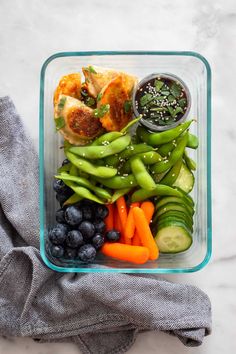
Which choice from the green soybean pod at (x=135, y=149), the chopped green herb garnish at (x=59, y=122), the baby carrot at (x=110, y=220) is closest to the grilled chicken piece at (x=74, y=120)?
the chopped green herb garnish at (x=59, y=122)

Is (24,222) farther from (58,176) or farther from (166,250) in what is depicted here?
(166,250)

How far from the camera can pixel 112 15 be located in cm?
197

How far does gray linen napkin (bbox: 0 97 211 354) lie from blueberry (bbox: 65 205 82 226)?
5.2 inches

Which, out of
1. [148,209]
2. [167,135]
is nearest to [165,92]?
[167,135]

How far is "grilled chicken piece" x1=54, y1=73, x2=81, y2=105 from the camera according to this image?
181cm

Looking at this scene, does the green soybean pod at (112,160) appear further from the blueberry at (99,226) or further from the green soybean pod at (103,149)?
the blueberry at (99,226)

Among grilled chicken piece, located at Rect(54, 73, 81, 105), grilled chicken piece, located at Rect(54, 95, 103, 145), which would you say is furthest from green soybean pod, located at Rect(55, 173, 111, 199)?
grilled chicken piece, located at Rect(54, 73, 81, 105)

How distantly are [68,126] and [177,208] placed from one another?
1.27ft

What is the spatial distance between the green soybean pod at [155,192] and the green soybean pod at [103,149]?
13cm

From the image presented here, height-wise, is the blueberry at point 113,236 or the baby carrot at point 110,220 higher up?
the baby carrot at point 110,220

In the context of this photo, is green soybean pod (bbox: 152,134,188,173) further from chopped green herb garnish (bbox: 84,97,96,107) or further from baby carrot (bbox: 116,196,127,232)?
chopped green herb garnish (bbox: 84,97,96,107)

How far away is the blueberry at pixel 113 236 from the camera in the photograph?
5.93 feet

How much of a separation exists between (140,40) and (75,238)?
25.8 inches

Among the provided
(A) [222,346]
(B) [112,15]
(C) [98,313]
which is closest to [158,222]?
(C) [98,313]
